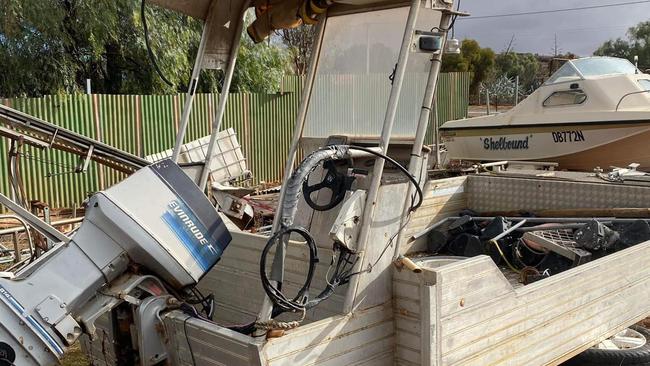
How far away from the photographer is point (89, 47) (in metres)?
12.4

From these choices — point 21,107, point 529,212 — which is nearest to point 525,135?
point 529,212

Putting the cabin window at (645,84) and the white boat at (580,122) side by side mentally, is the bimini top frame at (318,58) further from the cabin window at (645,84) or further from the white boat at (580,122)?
the cabin window at (645,84)

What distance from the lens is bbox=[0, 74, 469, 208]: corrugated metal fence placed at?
33.9 ft

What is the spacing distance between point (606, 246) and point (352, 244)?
2.58m

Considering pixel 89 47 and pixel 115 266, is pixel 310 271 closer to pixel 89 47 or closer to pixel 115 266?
pixel 115 266

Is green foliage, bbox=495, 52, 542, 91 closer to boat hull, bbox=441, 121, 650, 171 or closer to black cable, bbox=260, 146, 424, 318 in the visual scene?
boat hull, bbox=441, 121, 650, 171

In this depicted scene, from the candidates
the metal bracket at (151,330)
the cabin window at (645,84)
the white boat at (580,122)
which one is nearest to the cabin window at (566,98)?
the white boat at (580,122)

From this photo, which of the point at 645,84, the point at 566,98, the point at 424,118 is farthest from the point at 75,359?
the point at 645,84

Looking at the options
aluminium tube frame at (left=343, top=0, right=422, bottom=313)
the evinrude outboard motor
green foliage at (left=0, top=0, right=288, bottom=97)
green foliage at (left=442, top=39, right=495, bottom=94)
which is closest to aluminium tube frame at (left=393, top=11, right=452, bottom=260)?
aluminium tube frame at (left=343, top=0, right=422, bottom=313)

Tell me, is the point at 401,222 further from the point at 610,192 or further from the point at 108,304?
the point at 610,192

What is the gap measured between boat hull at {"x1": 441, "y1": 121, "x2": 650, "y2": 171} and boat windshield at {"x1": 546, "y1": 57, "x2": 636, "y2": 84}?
80 centimetres

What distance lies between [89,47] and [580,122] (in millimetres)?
9460

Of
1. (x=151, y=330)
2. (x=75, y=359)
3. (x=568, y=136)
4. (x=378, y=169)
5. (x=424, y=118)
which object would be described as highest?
(x=424, y=118)

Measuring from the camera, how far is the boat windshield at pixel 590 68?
334 inches
